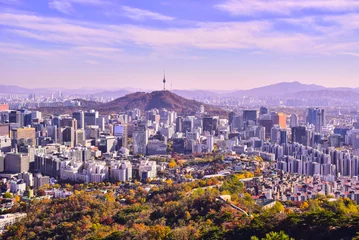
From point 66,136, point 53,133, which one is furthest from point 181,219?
point 53,133

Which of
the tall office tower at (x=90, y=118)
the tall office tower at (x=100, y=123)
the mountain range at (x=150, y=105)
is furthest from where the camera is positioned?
the mountain range at (x=150, y=105)

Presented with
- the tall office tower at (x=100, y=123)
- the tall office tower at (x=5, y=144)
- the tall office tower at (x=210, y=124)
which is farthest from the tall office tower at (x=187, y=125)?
the tall office tower at (x=5, y=144)

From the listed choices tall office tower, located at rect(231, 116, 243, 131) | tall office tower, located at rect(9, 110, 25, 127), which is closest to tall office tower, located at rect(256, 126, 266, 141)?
tall office tower, located at rect(231, 116, 243, 131)

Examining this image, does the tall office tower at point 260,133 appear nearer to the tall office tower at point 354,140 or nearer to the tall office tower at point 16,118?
the tall office tower at point 354,140

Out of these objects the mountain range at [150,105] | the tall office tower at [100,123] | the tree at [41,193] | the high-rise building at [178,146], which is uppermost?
the mountain range at [150,105]

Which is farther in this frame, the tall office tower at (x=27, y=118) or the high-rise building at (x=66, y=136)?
the tall office tower at (x=27, y=118)

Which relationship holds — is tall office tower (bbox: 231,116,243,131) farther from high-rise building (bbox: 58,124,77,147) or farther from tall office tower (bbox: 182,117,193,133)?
high-rise building (bbox: 58,124,77,147)

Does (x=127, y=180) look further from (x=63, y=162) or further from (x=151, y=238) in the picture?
(x=151, y=238)
